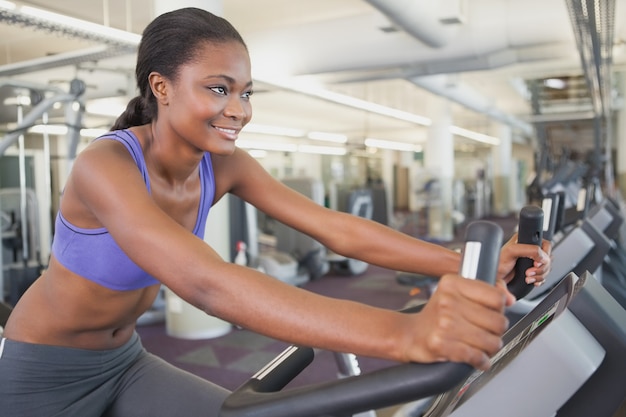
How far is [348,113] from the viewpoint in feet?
43.5

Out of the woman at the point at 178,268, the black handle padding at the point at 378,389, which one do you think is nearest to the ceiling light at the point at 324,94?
the woman at the point at 178,268

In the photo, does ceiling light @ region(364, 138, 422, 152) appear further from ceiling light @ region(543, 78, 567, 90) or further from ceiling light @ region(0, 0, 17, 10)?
ceiling light @ region(0, 0, 17, 10)

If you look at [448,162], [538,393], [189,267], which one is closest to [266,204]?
[189,267]

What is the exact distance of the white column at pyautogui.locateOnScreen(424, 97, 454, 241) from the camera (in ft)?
33.3

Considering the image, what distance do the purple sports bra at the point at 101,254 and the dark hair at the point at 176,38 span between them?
136mm

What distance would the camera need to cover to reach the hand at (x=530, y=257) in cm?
92

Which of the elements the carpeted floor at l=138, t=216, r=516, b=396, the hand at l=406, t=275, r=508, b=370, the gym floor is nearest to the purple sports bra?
the hand at l=406, t=275, r=508, b=370

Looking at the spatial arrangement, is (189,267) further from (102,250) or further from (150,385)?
(150,385)

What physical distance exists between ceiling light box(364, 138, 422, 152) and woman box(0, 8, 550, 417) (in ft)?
44.1

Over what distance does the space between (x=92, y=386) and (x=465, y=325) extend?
0.81 m

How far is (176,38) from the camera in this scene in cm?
91

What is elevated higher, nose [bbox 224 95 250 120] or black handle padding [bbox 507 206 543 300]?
nose [bbox 224 95 250 120]

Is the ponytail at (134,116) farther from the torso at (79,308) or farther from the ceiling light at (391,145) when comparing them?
the ceiling light at (391,145)

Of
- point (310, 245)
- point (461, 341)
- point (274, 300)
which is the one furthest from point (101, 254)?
point (310, 245)
